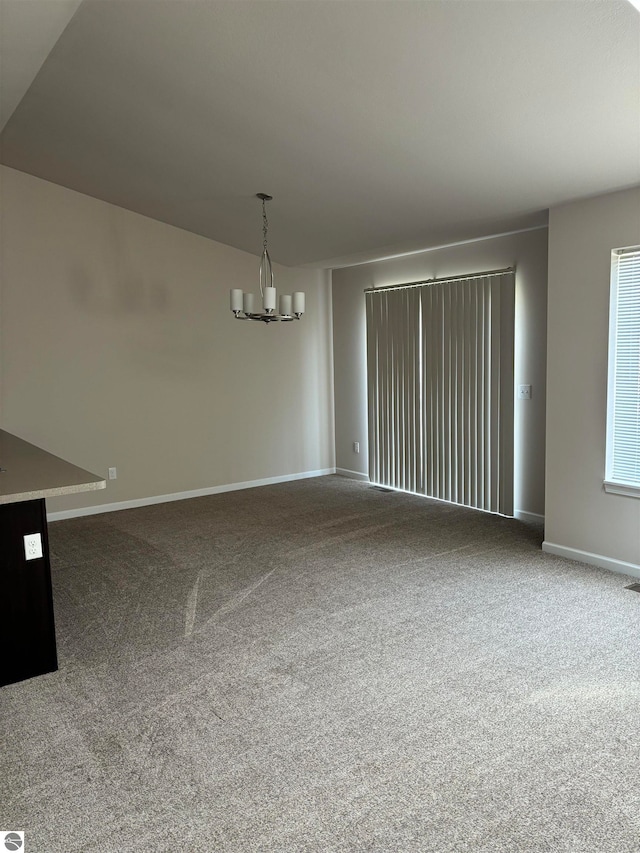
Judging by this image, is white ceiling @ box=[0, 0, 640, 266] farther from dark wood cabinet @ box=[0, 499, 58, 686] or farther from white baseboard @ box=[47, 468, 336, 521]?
white baseboard @ box=[47, 468, 336, 521]

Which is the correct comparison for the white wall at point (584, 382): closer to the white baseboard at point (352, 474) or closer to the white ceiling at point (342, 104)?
the white ceiling at point (342, 104)

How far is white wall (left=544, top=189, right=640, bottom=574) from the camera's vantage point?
4.02m

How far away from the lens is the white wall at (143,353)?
5.54 meters

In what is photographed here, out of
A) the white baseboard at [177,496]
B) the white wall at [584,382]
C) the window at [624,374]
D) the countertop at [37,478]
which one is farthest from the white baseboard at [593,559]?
the white baseboard at [177,496]

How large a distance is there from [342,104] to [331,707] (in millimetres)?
3045

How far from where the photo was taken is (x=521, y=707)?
102 inches

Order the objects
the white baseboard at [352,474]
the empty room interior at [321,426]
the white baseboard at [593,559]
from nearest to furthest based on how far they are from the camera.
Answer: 1. the empty room interior at [321,426]
2. the white baseboard at [593,559]
3. the white baseboard at [352,474]

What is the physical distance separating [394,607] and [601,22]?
2.96 meters

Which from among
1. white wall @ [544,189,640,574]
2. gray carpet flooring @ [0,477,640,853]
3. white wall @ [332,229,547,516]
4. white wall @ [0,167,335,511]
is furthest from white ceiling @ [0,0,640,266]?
gray carpet flooring @ [0,477,640,853]

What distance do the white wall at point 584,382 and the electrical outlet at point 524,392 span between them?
0.89 meters

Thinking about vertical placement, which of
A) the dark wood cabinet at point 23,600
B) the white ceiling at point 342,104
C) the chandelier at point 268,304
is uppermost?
the white ceiling at point 342,104

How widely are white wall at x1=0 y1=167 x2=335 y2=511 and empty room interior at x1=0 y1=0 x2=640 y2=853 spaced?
3 centimetres

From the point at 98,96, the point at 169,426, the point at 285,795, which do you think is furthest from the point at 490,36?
the point at 169,426

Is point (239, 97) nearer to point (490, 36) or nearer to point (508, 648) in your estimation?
point (490, 36)
